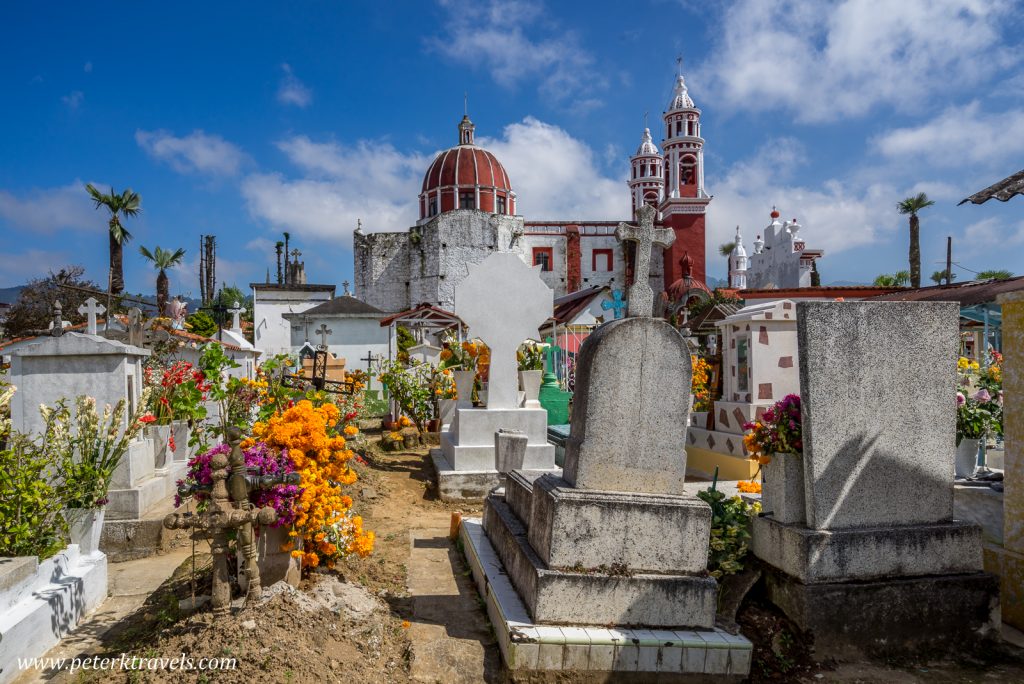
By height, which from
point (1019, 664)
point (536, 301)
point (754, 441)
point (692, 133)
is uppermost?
point (692, 133)

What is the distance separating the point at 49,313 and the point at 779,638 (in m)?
24.6

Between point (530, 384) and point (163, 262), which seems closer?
point (530, 384)

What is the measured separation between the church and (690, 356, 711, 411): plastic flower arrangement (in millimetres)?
24834

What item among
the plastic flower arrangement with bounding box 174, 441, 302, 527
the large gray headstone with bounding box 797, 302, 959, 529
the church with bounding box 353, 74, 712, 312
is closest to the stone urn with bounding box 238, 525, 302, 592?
the plastic flower arrangement with bounding box 174, 441, 302, 527

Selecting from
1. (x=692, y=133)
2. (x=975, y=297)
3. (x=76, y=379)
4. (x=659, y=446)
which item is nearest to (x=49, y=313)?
(x=76, y=379)

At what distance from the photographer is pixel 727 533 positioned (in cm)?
450

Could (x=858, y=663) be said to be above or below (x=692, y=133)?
below

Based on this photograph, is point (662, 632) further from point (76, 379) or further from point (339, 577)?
point (76, 379)

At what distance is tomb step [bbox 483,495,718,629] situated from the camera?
12.3 feet

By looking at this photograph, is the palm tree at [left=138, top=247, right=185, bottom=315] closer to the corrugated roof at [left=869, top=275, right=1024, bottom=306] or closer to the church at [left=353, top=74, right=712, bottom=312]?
the church at [left=353, top=74, right=712, bottom=312]

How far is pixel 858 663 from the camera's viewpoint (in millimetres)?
3932

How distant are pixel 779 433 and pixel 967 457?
278 cm

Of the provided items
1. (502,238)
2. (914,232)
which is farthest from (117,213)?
(914,232)

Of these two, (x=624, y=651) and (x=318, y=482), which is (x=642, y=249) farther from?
(x=318, y=482)
